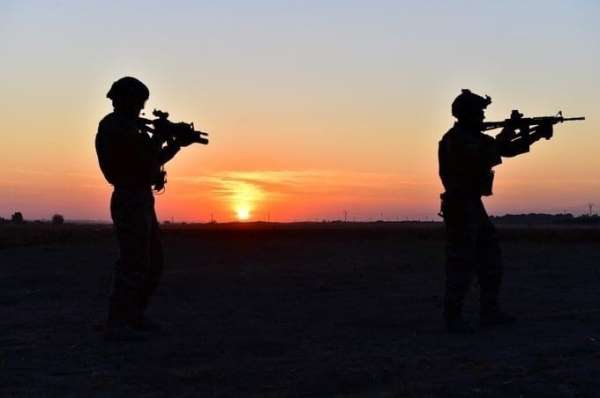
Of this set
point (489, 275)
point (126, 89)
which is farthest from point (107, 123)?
point (489, 275)

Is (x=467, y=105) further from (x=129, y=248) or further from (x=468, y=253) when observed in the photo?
(x=129, y=248)

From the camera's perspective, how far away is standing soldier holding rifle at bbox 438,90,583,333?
8.34m

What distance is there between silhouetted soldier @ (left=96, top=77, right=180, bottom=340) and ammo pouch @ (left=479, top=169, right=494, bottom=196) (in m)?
3.15

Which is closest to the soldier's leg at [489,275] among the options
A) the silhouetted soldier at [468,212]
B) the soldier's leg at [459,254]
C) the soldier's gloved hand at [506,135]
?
the silhouetted soldier at [468,212]

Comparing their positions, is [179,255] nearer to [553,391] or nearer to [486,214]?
[486,214]

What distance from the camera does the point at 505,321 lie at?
28.3ft

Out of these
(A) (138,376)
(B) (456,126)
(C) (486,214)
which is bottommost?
(A) (138,376)

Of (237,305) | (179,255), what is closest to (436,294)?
(237,305)

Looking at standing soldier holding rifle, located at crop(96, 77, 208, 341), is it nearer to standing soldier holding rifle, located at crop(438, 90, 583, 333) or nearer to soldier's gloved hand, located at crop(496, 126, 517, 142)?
standing soldier holding rifle, located at crop(438, 90, 583, 333)

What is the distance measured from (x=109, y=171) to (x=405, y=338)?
124 inches

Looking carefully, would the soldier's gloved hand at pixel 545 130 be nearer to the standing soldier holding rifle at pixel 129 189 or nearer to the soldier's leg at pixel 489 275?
the soldier's leg at pixel 489 275

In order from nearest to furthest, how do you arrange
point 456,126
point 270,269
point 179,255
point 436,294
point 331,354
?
point 331,354, point 456,126, point 436,294, point 270,269, point 179,255

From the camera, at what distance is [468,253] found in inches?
329

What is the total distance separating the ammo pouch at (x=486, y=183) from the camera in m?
8.44
